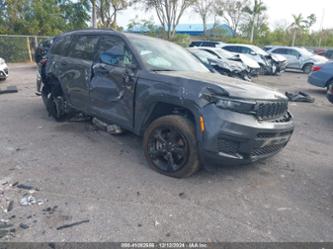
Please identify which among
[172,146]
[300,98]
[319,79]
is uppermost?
[319,79]

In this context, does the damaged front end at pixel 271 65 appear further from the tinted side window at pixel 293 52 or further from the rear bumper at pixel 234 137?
the rear bumper at pixel 234 137

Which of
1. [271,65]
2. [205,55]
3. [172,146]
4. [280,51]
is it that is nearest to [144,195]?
[172,146]

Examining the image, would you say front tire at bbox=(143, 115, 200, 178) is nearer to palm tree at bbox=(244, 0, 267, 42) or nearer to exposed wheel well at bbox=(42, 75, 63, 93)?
exposed wheel well at bbox=(42, 75, 63, 93)

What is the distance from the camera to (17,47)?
1758cm

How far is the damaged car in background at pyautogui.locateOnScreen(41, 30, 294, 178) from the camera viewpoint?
3.06m

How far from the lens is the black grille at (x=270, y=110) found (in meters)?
3.17

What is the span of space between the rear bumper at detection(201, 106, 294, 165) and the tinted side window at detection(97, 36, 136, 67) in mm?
1581

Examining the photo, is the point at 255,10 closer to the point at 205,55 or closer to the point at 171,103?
the point at 205,55

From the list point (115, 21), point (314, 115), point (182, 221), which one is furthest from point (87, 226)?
point (115, 21)

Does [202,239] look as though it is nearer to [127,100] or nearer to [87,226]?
[87,226]

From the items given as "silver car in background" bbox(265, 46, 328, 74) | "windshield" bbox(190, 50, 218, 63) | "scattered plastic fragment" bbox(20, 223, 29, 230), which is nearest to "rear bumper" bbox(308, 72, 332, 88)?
"windshield" bbox(190, 50, 218, 63)

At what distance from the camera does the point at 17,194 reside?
3.06 metres

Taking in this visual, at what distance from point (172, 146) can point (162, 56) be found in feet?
4.95

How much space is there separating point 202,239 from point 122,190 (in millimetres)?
1155
